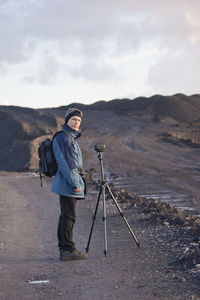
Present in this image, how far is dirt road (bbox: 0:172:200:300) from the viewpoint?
5.00 m

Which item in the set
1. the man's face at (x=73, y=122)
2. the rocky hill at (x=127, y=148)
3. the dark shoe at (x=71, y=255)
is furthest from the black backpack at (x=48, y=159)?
the rocky hill at (x=127, y=148)

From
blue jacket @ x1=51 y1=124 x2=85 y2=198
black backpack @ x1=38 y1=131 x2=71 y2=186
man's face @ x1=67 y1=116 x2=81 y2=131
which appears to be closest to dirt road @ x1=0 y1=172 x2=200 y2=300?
blue jacket @ x1=51 y1=124 x2=85 y2=198

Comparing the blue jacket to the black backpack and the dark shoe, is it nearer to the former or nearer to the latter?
the black backpack

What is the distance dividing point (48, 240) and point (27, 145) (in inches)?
944

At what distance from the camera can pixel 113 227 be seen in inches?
352

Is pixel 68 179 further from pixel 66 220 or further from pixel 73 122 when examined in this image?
pixel 73 122

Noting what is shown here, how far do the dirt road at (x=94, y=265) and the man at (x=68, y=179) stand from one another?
0.86 feet

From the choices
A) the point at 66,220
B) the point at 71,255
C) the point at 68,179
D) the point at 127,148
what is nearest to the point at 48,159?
the point at 68,179

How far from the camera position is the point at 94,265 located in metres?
6.11

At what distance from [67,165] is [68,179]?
Answer: 185mm

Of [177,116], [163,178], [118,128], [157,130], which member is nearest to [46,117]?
[118,128]

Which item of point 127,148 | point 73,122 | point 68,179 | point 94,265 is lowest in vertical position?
point 94,265

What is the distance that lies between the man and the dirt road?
26 cm

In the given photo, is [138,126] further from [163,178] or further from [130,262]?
[130,262]
